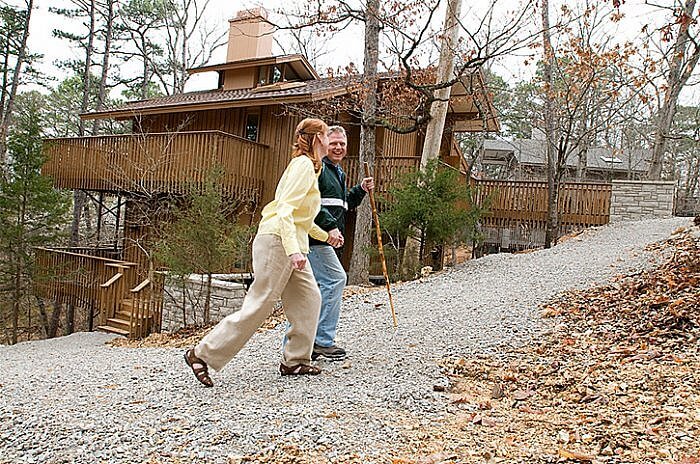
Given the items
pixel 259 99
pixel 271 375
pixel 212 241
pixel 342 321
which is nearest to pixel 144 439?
pixel 271 375

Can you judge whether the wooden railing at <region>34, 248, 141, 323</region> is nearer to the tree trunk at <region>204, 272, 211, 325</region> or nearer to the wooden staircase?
the wooden staircase

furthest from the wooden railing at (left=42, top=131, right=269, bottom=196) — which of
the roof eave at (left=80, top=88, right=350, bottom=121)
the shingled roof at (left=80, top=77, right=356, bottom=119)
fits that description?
the shingled roof at (left=80, top=77, right=356, bottom=119)

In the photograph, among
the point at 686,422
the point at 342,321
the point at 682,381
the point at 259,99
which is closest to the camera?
the point at 686,422

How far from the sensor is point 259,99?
49.7 feet

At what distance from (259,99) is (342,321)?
9565mm

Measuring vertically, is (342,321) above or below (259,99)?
below

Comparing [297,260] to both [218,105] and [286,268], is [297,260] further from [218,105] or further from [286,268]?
[218,105]

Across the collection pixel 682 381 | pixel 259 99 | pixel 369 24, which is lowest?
pixel 682 381

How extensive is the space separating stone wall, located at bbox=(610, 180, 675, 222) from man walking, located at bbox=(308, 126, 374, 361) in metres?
13.2

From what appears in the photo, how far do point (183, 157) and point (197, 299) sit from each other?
551 centimetres

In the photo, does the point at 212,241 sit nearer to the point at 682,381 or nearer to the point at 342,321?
the point at 342,321

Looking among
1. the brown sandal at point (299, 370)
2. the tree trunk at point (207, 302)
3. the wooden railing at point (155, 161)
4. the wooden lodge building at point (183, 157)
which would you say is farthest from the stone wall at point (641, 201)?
the brown sandal at point (299, 370)

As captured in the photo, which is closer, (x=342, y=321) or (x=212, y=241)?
(x=342, y=321)

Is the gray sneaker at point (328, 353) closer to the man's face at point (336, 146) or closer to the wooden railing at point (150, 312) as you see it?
the man's face at point (336, 146)
